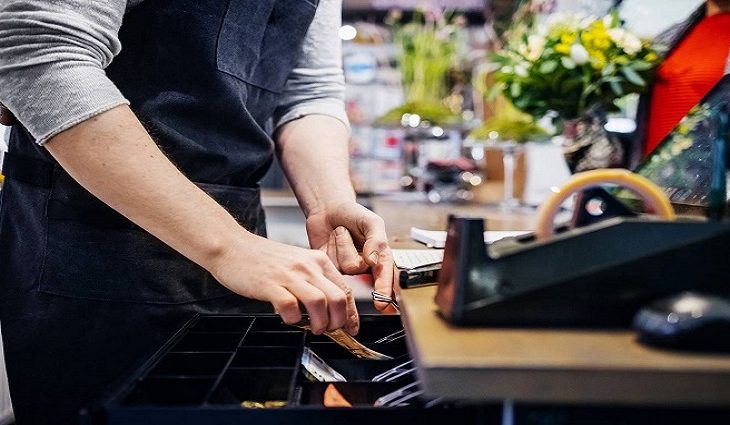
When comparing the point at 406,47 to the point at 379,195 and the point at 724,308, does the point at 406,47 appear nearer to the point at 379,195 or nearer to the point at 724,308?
the point at 379,195

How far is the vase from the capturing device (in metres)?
2.23

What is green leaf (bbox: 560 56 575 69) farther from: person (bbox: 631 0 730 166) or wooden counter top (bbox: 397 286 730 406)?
wooden counter top (bbox: 397 286 730 406)

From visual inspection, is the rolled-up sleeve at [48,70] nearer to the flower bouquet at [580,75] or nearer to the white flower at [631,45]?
the flower bouquet at [580,75]

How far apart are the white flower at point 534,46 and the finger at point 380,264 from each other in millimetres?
1561

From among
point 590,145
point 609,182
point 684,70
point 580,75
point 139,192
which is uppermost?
point 609,182

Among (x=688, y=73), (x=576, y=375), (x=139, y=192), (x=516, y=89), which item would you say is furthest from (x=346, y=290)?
(x=516, y=89)

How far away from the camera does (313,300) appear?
83 centimetres

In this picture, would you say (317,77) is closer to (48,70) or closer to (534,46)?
(48,70)

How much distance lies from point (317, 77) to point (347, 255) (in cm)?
58

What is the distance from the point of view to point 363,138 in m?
5.23

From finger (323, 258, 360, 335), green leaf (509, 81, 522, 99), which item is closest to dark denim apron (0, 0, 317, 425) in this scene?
finger (323, 258, 360, 335)

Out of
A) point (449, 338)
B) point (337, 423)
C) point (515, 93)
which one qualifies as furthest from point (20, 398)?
point (515, 93)

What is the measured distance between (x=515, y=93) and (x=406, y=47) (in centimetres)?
164

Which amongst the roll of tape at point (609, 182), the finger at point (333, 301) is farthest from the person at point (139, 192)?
the roll of tape at point (609, 182)
